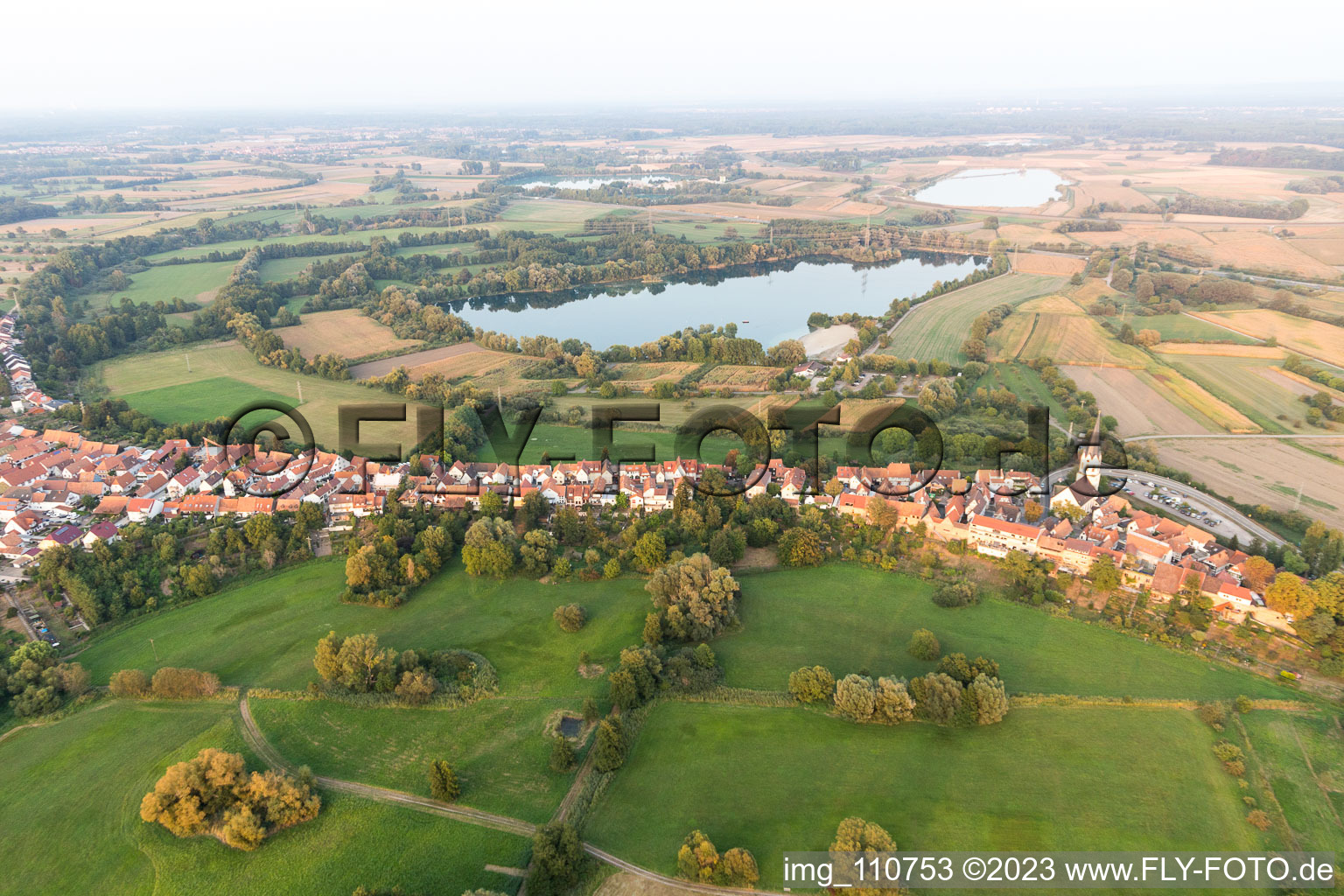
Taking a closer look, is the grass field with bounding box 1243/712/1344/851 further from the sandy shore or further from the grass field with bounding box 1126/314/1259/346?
the grass field with bounding box 1126/314/1259/346

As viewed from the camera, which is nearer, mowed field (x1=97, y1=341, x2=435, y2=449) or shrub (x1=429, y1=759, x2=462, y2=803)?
shrub (x1=429, y1=759, x2=462, y2=803)

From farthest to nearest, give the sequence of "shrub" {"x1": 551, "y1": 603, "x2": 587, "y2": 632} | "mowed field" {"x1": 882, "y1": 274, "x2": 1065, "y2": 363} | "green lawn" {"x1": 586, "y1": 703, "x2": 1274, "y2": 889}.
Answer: "mowed field" {"x1": 882, "y1": 274, "x2": 1065, "y2": 363} → "shrub" {"x1": 551, "y1": 603, "x2": 587, "y2": 632} → "green lawn" {"x1": 586, "y1": 703, "x2": 1274, "y2": 889}

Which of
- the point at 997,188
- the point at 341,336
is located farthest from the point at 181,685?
the point at 997,188

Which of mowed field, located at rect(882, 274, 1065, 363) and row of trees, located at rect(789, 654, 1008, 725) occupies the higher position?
mowed field, located at rect(882, 274, 1065, 363)

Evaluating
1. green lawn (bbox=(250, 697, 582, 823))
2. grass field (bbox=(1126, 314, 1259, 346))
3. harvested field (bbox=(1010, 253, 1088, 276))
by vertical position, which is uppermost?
harvested field (bbox=(1010, 253, 1088, 276))

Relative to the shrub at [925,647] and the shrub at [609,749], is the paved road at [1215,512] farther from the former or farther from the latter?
the shrub at [609,749]

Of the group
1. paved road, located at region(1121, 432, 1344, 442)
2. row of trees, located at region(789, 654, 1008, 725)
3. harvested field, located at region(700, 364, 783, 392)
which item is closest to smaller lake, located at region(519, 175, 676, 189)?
harvested field, located at region(700, 364, 783, 392)

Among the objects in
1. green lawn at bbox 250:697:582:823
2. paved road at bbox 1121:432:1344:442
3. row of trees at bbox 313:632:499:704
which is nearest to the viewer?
green lawn at bbox 250:697:582:823

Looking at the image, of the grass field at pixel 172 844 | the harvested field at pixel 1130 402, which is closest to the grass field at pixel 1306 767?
the grass field at pixel 172 844
